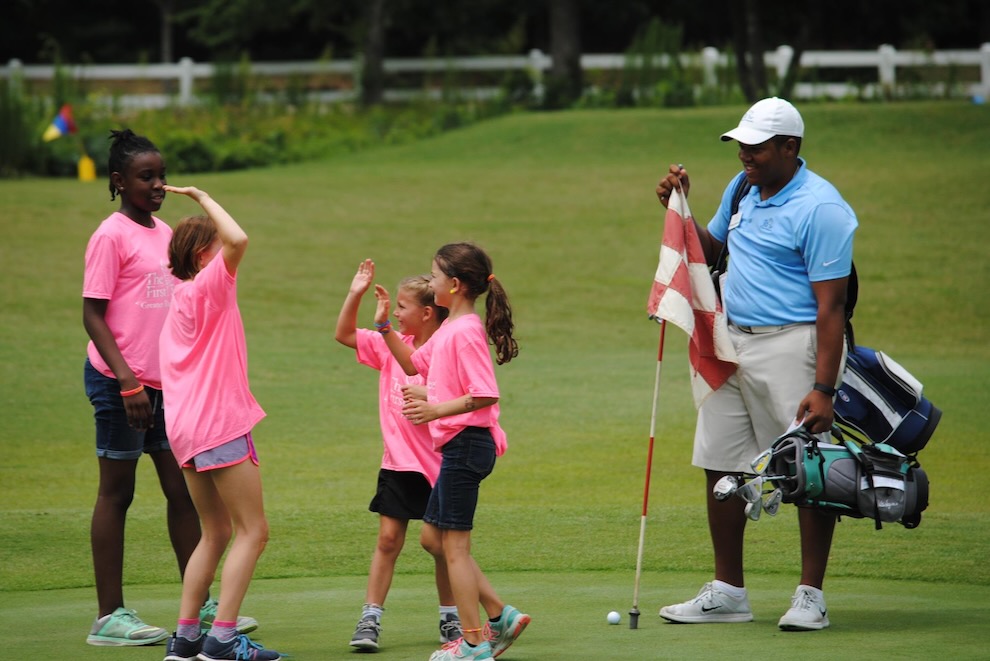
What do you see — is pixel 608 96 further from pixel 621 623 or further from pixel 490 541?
pixel 621 623

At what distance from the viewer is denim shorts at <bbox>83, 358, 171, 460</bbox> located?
5.89 metres

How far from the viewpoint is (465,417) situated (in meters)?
5.32

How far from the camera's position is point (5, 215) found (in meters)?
22.4

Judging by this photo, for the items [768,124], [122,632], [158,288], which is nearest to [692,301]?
[768,124]

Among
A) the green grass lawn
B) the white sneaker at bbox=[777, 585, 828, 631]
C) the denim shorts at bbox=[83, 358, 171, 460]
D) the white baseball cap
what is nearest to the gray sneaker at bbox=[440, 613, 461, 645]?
the green grass lawn

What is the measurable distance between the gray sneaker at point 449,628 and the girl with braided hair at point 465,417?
22cm

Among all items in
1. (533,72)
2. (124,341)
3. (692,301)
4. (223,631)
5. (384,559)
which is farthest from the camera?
(533,72)

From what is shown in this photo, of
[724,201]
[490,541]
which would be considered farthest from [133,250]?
[490,541]

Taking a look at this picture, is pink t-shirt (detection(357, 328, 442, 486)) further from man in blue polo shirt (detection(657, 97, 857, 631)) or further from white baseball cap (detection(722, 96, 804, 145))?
white baseball cap (detection(722, 96, 804, 145))

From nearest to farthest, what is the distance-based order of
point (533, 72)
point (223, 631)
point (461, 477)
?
1. point (223, 631)
2. point (461, 477)
3. point (533, 72)

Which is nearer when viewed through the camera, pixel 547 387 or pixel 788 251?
pixel 788 251

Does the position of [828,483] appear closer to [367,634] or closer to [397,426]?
[397,426]

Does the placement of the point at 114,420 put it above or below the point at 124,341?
below

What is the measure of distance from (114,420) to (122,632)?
2.89 ft
